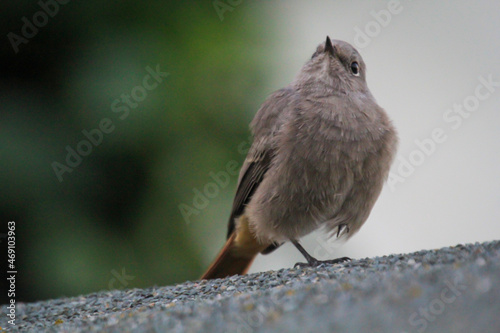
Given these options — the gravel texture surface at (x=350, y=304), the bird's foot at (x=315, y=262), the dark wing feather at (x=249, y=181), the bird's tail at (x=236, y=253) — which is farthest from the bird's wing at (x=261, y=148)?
the gravel texture surface at (x=350, y=304)

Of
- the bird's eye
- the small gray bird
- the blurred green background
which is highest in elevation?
the bird's eye

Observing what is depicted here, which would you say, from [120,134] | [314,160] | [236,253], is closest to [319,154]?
[314,160]

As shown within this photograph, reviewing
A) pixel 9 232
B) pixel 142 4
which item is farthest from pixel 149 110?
pixel 9 232

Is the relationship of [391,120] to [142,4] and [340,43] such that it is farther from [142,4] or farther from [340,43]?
[142,4]

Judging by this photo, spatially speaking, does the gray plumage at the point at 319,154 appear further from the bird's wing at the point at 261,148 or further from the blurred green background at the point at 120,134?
the blurred green background at the point at 120,134

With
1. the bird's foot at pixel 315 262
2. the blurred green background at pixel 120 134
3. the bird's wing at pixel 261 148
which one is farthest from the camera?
the blurred green background at pixel 120 134

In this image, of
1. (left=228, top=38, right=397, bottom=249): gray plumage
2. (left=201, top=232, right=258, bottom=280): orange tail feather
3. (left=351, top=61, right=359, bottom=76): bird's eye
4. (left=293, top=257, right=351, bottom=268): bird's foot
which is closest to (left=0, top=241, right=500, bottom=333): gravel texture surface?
(left=293, top=257, right=351, bottom=268): bird's foot

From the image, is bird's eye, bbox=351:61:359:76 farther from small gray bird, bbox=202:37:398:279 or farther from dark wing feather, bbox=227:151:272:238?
dark wing feather, bbox=227:151:272:238

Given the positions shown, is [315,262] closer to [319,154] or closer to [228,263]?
[319,154]
